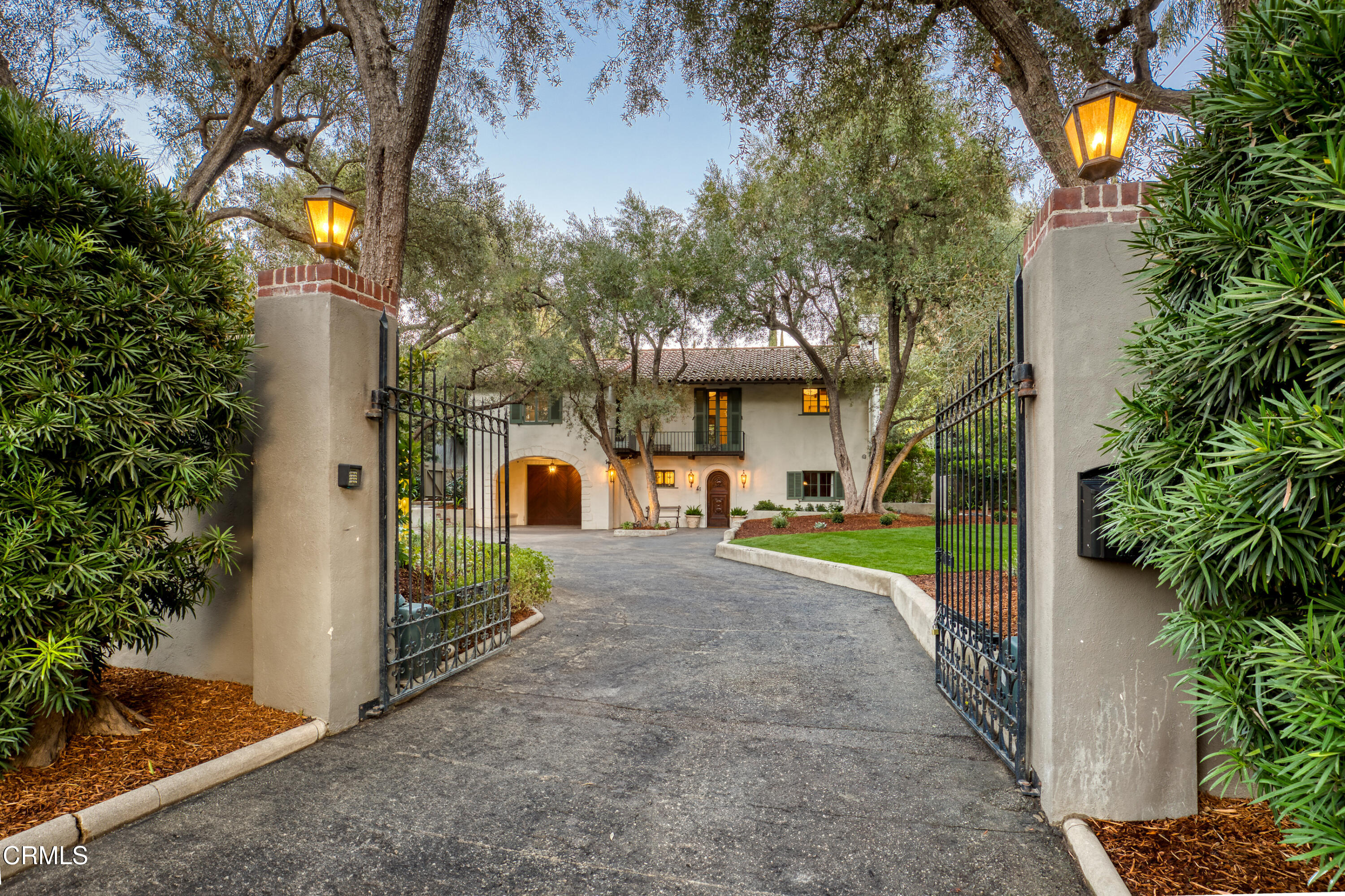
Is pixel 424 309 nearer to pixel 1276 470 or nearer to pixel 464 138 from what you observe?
pixel 464 138

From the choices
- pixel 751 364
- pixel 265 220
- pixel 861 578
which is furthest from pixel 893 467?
pixel 265 220

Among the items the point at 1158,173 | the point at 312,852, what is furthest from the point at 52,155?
the point at 1158,173

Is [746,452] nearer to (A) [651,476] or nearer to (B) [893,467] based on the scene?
(A) [651,476]

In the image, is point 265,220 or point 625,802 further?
point 265,220

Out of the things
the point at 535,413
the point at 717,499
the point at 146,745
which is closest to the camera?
the point at 146,745

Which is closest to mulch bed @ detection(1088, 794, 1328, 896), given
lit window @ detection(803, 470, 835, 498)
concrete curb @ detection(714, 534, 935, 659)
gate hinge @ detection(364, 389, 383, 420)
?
concrete curb @ detection(714, 534, 935, 659)

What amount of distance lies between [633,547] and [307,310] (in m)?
12.6

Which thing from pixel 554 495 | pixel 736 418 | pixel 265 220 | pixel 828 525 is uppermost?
pixel 265 220

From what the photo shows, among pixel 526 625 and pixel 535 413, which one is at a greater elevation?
pixel 535 413

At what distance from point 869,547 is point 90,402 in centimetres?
1134

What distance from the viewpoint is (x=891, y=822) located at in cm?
283

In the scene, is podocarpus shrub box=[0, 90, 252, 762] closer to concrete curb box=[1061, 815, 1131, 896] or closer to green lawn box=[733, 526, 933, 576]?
concrete curb box=[1061, 815, 1131, 896]

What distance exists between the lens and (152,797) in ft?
9.45

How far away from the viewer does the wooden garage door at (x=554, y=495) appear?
27.4m
